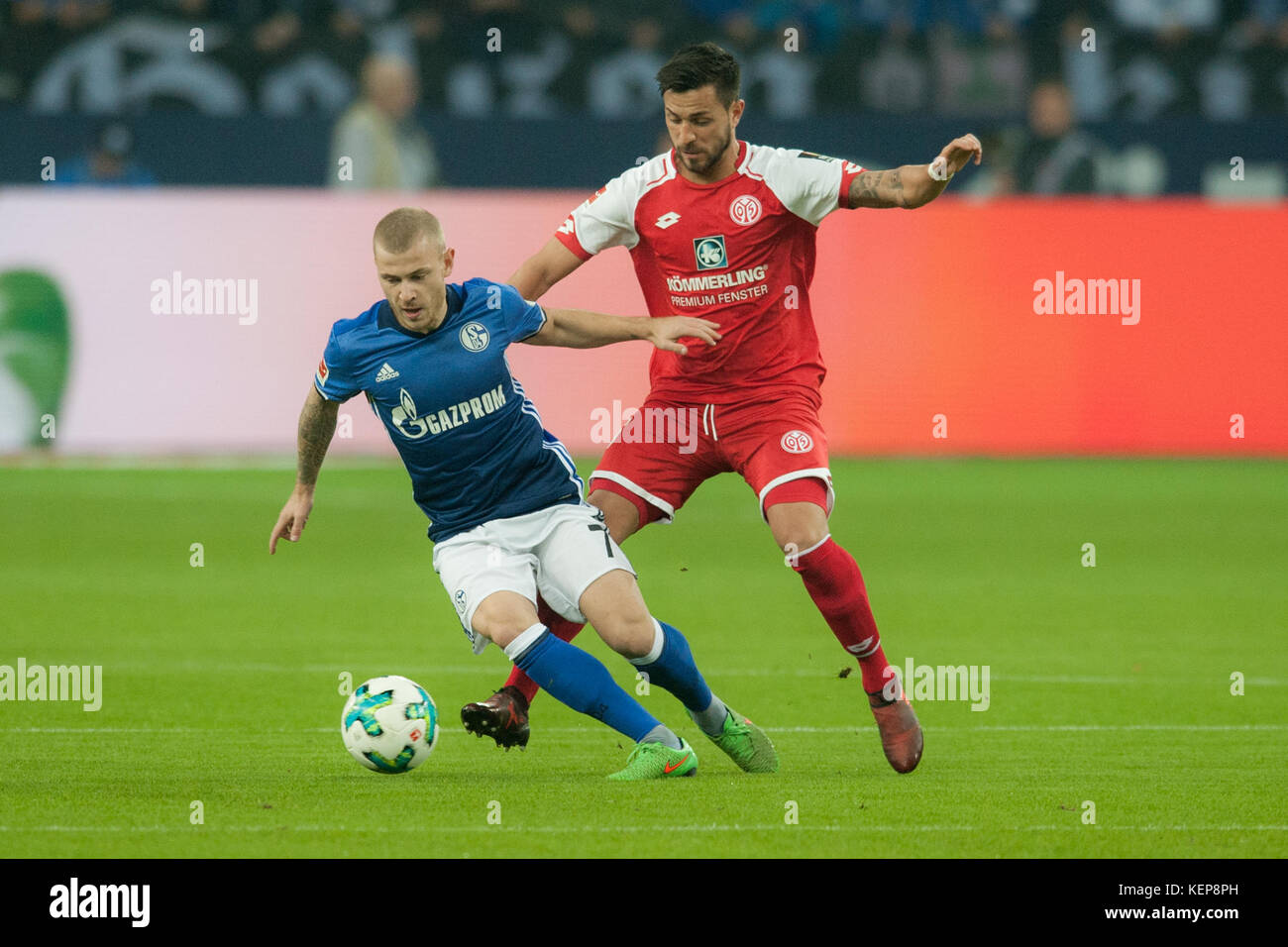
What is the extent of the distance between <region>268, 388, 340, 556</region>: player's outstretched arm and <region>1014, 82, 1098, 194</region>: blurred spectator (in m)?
13.1

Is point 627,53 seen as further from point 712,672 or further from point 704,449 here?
point 704,449

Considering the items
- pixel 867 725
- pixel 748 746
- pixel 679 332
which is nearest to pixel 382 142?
pixel 867 725

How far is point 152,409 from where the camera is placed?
16.9 meters

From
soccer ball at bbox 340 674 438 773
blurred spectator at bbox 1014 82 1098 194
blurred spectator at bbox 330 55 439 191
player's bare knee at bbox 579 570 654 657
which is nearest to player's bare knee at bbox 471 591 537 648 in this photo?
player's bare knee at bbox 579 570 654 657

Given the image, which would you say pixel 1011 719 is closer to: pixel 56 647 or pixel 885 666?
pixel 885 666

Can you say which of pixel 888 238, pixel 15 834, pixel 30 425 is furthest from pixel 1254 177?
pixel 15 834

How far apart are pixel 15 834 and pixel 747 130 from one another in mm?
13646

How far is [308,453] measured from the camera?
22.7 feet

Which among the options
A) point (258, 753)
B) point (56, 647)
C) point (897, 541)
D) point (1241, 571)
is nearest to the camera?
point (258, 753)

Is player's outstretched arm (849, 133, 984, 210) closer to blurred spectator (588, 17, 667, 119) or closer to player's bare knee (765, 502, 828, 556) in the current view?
player's bare knee (765, 502, 828, 556)

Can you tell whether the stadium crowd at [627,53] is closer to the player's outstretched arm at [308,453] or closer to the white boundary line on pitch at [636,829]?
the player's outstretched arm at [308,453]

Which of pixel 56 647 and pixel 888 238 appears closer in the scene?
pixel 56 647

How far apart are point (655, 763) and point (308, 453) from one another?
1593mm

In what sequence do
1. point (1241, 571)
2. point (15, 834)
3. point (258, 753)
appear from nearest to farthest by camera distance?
1. point (15, 834)
2. point (258, 753)
3. point (1241, 571)
